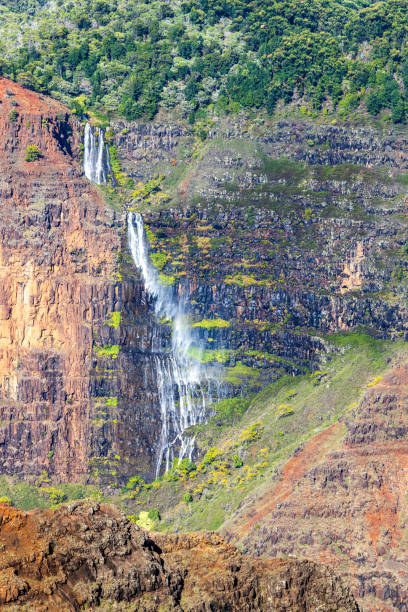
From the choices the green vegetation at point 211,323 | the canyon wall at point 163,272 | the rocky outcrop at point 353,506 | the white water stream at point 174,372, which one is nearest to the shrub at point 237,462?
the white water stream at point 174,372

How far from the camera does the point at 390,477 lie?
126m

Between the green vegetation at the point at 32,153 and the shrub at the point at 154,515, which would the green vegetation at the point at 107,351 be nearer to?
the shrub at the point at 154,515

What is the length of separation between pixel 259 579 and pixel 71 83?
132801mm

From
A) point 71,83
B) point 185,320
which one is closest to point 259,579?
point 185,320

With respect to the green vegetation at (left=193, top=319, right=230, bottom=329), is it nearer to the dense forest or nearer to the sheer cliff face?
the sheer cliff face

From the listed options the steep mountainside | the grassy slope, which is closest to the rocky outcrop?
the steep mountainside

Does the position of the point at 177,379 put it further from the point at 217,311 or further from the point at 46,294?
the point at 46,294

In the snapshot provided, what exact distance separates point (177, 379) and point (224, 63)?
52276 millimetres

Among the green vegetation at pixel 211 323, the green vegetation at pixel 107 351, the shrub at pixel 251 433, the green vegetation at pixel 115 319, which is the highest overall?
the green vegetation at pixel 115 319

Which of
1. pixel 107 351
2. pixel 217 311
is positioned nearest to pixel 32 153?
pixel 107 351

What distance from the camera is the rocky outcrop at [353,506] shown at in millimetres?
117419

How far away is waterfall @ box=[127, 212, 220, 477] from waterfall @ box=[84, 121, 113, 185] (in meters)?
16.0

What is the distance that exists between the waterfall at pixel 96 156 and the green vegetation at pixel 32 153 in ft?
37.5

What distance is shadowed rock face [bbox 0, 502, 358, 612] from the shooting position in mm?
52938
